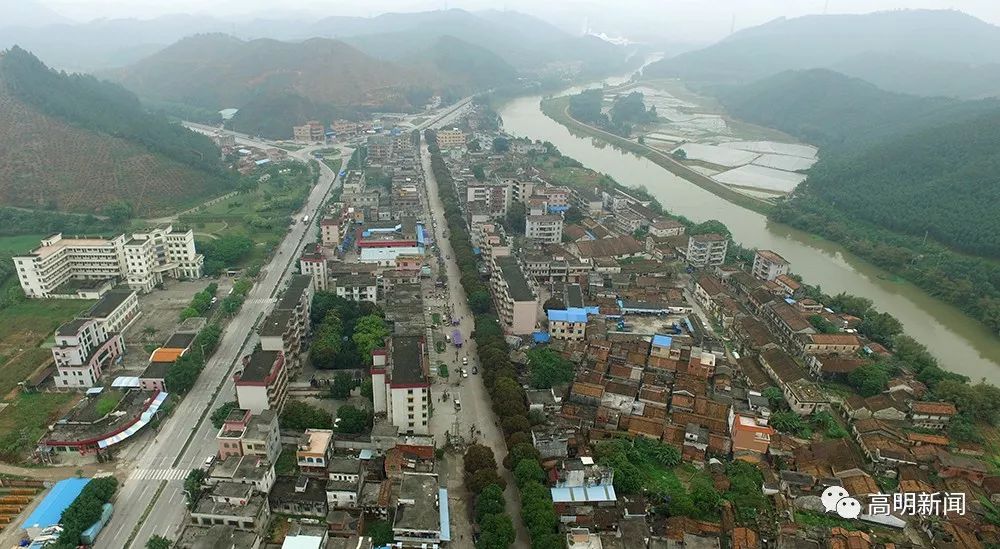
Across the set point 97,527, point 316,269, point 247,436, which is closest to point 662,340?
point 247,436

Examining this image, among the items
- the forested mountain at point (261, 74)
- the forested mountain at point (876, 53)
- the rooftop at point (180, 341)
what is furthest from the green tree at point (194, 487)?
the forested mountain at point (876, 53)

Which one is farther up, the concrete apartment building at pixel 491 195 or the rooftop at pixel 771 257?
the concrete apartment building at pixel 491 195

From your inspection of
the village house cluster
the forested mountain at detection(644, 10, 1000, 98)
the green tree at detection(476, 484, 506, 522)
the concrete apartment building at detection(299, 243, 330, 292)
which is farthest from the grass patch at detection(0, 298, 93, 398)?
the forested mountain at detection(644, 10, 1000, 98)

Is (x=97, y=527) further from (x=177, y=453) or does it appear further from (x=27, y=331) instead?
(x=27, y=331)

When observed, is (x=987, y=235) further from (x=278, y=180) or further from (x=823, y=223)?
(x=278, y=180)

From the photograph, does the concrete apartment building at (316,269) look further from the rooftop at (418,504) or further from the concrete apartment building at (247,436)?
the rooftop at (418,504)

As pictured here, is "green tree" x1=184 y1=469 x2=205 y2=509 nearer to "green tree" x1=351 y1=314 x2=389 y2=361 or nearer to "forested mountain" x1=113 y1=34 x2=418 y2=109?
"green tree" x1=351 y1=314 x2=389 y2=361

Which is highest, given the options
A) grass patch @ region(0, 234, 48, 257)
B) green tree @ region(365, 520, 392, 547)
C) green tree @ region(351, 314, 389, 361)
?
green tree @ region(351, 314, 389, 361)
